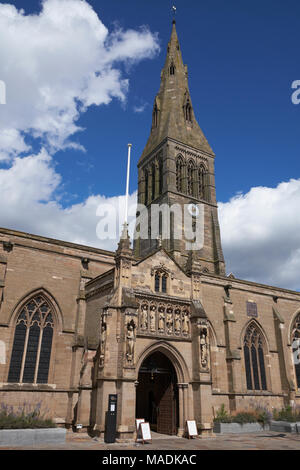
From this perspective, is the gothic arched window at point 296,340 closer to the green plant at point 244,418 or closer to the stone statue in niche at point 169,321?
the green plant at point 244,418

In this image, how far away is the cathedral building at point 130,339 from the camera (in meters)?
19.1

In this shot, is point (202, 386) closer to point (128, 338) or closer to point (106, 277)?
point (128, 338)

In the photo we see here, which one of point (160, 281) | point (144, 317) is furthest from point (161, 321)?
point (160, 281)

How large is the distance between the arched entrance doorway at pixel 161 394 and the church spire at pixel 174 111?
99.8ft

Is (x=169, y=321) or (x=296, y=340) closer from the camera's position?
(x=169, y=321)

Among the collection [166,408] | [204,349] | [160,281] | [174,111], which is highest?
[174,111]

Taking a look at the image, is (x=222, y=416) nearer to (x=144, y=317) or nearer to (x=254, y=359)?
(x=254, y=359)

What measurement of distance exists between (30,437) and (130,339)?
606cm

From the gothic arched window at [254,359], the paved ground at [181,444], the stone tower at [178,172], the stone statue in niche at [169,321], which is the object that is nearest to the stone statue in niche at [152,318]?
the stone statue in niche at [169,321]

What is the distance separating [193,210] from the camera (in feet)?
143

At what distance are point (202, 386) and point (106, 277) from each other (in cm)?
798

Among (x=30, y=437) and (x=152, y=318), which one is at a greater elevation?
(x=152, y=318)

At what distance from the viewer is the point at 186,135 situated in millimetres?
47750

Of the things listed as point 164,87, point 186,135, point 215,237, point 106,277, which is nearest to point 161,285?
point 106,277
